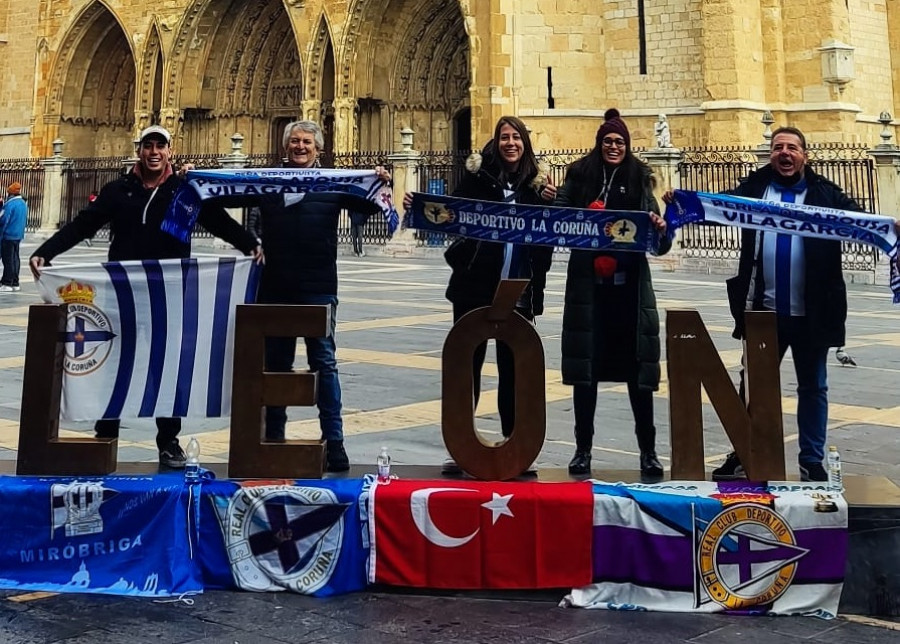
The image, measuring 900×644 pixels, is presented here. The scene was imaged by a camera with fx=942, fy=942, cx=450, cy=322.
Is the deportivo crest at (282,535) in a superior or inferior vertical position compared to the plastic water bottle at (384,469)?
inferior

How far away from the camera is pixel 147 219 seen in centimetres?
457

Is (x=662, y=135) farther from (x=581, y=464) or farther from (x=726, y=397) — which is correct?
(x=726, y=397)

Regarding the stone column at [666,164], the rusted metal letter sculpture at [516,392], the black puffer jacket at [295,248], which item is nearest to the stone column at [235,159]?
the stone column at [666,164]

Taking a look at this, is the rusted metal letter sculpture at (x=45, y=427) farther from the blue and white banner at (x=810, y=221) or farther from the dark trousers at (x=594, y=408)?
the blue and white banner at (x=810, y=221)

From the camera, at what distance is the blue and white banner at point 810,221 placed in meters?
4.21

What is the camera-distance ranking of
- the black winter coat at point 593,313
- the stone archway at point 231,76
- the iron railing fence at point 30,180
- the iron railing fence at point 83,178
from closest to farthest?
the black winter coat at point 593,313 → the iron railing fence at point 83,178 → the iron railing fence at point 30,180 → the stone archway at point 231,76

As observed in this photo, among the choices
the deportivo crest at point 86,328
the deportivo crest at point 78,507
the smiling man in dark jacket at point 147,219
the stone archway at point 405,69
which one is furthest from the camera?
the stone archway at point 405,69

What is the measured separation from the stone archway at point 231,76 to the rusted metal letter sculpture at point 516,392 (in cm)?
2668

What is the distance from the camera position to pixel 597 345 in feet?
14.5

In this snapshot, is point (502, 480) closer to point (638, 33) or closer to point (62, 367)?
point (62, 367)

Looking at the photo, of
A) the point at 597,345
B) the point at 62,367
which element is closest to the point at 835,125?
the point at 597,345

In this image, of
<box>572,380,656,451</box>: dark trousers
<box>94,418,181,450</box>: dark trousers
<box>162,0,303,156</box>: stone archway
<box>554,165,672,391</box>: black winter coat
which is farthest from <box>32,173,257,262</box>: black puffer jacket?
<box>162,0,303,156</box>: stone archway

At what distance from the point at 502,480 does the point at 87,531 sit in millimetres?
1668

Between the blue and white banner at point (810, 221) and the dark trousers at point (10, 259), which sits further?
the dark trousers at point (10, 259)
